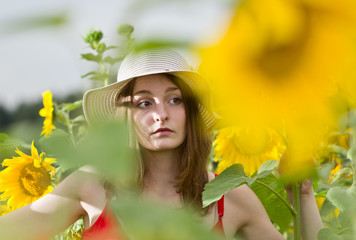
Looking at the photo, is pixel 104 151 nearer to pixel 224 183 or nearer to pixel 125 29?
pixel 125 29

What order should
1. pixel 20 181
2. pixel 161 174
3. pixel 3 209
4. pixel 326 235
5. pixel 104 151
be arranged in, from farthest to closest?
pixel 3 209, pixel 20 181, pixel 161 174, pixel 326 235, pixel 104 151

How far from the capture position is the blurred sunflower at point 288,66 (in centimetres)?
13

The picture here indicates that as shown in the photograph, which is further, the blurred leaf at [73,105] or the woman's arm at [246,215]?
the woman's arm at [246,215]

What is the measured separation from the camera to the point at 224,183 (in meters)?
0.78

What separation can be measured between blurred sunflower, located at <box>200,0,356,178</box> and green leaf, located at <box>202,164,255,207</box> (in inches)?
22.1

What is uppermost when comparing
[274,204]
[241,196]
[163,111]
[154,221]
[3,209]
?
[154,221]

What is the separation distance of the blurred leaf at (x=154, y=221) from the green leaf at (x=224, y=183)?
1.92 feet

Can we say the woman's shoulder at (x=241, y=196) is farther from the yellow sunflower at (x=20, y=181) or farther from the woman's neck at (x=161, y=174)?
the yellow sunflower at (x=20, y=181)

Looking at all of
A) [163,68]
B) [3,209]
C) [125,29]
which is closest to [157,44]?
[125,29]

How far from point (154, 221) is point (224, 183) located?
0.67 m

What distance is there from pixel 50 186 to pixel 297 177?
125 cm

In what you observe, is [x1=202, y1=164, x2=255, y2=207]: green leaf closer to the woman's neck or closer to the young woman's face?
the young woman's face

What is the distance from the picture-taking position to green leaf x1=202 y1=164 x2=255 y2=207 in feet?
2.39

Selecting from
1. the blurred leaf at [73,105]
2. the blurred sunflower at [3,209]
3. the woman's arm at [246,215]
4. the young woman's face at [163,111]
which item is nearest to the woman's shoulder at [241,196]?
the woman's arm at [246,215]
